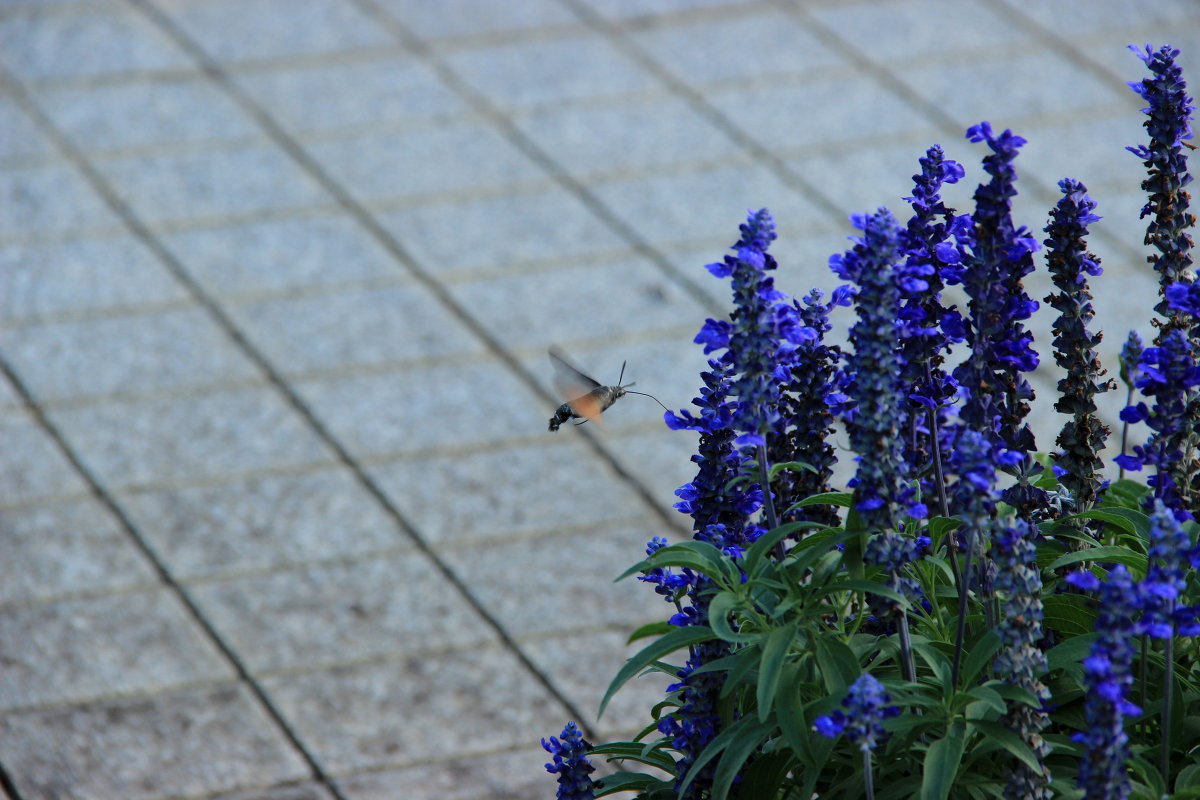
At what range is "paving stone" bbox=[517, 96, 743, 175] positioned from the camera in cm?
659

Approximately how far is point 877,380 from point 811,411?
419 millimetres

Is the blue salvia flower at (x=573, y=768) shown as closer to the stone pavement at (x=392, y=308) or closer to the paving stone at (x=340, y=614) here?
the stone pavement at (x=392, y=308)

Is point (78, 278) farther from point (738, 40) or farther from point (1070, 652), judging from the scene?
point (1070, 652)

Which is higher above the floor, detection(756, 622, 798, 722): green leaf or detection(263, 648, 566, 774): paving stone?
detection(263, 648, 566, 774): paving stone

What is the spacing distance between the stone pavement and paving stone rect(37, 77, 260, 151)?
0.02 metres

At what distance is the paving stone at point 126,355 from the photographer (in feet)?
17.2

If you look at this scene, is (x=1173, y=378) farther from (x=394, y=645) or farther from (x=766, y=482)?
(x=394, y=645)

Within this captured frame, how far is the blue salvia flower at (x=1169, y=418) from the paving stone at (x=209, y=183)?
459 centimetres

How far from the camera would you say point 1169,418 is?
2.01m

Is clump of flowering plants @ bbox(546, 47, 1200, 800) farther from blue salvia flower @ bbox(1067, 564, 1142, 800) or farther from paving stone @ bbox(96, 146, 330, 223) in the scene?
paving stone @ bbox(96, 146, 330, 223)

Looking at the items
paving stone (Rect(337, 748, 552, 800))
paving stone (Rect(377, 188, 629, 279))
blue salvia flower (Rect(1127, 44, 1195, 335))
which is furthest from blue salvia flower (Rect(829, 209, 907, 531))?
paving stone (Rect(377, 188, 629, 279))

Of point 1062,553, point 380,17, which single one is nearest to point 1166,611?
point 1062,553

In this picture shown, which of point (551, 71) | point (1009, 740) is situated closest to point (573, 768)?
point (1009, 740)

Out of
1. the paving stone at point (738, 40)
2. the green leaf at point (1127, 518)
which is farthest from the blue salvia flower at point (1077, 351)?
the paving stone at point (738, 40)
